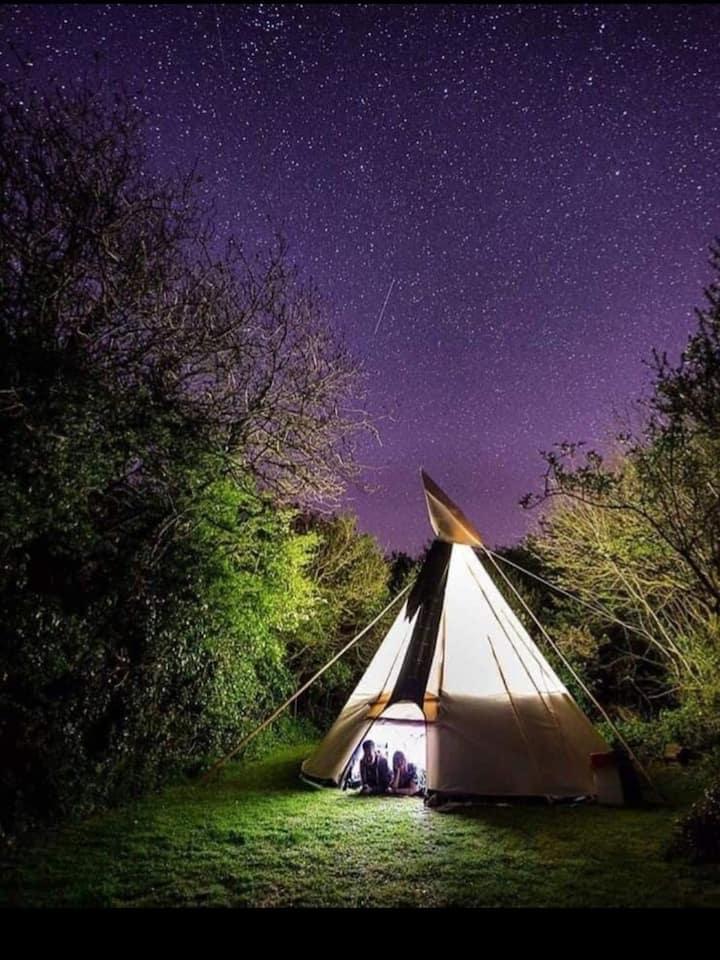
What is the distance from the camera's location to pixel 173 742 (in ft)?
28.5

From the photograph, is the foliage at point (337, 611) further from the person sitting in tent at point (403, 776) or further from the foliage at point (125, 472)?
the person sitting in tent at point (403, 776)

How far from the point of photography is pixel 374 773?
819cm

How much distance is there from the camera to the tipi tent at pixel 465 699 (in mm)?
7531

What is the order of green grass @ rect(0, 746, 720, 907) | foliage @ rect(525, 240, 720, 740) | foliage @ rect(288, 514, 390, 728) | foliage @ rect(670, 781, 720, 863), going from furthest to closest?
foliage @ rect(288, 514, 390, 728) < foliage @ rect(525, 240, 720, 740) < foliage @ rect(670, 781, 720, 863) < green grass @ rect(0, 746, 720, 907)

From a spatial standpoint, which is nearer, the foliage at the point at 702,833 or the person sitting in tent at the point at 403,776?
the foliage at the point at 702,833

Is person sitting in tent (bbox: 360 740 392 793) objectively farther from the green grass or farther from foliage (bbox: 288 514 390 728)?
foliage (bbox: 288 514 390 728)

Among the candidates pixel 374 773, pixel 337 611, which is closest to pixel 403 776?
pixel 374 773

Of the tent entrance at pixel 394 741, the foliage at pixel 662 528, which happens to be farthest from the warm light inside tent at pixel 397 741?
the foliage at pixel 662 528

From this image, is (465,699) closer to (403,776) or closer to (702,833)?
(403,776)

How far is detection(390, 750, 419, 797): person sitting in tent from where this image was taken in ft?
26.6

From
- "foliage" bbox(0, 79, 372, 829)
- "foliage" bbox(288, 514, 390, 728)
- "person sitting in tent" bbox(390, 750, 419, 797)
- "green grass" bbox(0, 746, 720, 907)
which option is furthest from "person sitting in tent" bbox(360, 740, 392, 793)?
"foliage" bbox(288, 514, 390, 728)

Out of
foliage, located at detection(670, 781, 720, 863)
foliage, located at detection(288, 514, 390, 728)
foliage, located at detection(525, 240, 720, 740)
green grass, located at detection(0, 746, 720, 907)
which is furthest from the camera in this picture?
foliage, located at detection(288, 514, 390, 728)

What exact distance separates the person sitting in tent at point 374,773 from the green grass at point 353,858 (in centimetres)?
33

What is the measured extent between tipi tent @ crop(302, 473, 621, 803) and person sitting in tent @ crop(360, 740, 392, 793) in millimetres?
170
